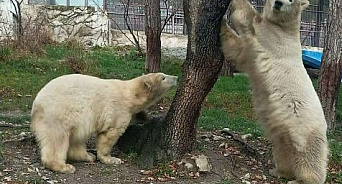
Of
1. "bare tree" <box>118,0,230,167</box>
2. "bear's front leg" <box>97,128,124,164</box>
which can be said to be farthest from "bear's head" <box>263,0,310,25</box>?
"bear's front leg" <box>97,128,124,164</box>

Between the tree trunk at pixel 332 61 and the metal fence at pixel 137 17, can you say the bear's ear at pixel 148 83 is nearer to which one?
the tree trunk at pixel 332 61

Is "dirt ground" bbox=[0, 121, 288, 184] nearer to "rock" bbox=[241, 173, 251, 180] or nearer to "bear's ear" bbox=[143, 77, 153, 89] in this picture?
"rock" bbox=[241, 173, 251, 180]

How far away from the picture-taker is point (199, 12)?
5309 millimetres

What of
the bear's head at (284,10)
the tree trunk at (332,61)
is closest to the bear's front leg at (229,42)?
the bear's head at (284,10)

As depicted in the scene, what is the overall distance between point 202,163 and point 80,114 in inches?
54.4

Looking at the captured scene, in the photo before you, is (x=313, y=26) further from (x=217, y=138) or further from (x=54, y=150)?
(x=54, y=150)

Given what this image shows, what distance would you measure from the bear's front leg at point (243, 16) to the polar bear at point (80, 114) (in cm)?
131

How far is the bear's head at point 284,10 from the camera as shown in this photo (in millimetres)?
5340

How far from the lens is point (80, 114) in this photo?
548 centimetres

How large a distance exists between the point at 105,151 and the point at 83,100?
0.63 metres

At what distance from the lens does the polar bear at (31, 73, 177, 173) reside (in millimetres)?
5336

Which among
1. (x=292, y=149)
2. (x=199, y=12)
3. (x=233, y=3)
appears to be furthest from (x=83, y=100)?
A: (x=292, y=149)

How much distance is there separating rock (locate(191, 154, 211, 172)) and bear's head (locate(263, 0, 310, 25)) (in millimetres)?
1638

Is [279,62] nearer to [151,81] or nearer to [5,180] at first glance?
[151,81]
